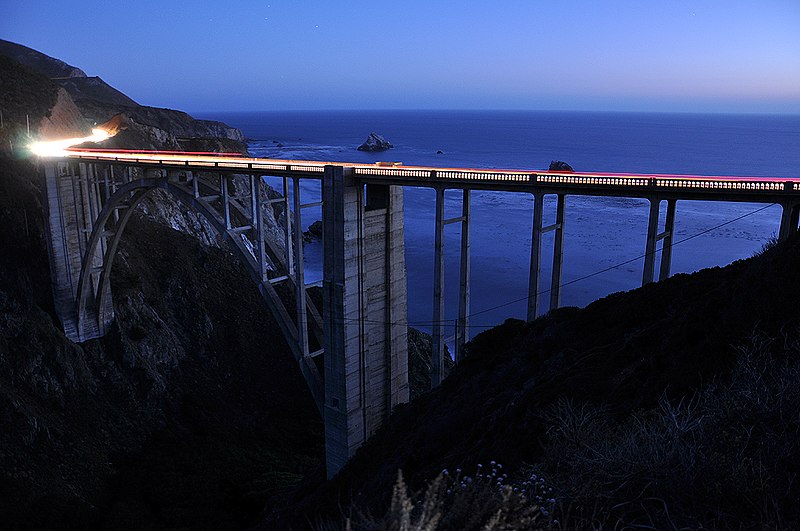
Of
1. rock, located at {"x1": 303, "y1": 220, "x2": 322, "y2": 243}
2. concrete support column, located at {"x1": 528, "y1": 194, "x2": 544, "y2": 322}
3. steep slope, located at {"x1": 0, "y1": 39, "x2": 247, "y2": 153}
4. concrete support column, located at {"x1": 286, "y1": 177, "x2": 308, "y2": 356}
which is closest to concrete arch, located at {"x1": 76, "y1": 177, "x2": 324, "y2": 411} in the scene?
concrete support column, located at {"x1": 286, "y1": 177, "x2": 308, "y2": 356}

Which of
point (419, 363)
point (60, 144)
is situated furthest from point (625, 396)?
point (60, 144)

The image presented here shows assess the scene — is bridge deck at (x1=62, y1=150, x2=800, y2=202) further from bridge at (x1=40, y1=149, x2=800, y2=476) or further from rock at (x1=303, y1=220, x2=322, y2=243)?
rock at (x1=303, y1=220, x2=322, y2=243)

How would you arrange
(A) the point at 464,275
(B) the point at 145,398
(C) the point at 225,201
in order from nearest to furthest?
(A) the point at 464,275, (C) the point at 225,201, (B) the point at 145,398

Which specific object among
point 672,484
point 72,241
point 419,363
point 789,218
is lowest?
point 419,363

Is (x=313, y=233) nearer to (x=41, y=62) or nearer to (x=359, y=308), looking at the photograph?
(x=359, y=308)

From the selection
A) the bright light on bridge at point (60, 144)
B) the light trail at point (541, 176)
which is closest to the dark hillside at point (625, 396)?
the light trail at point (541, 176)
